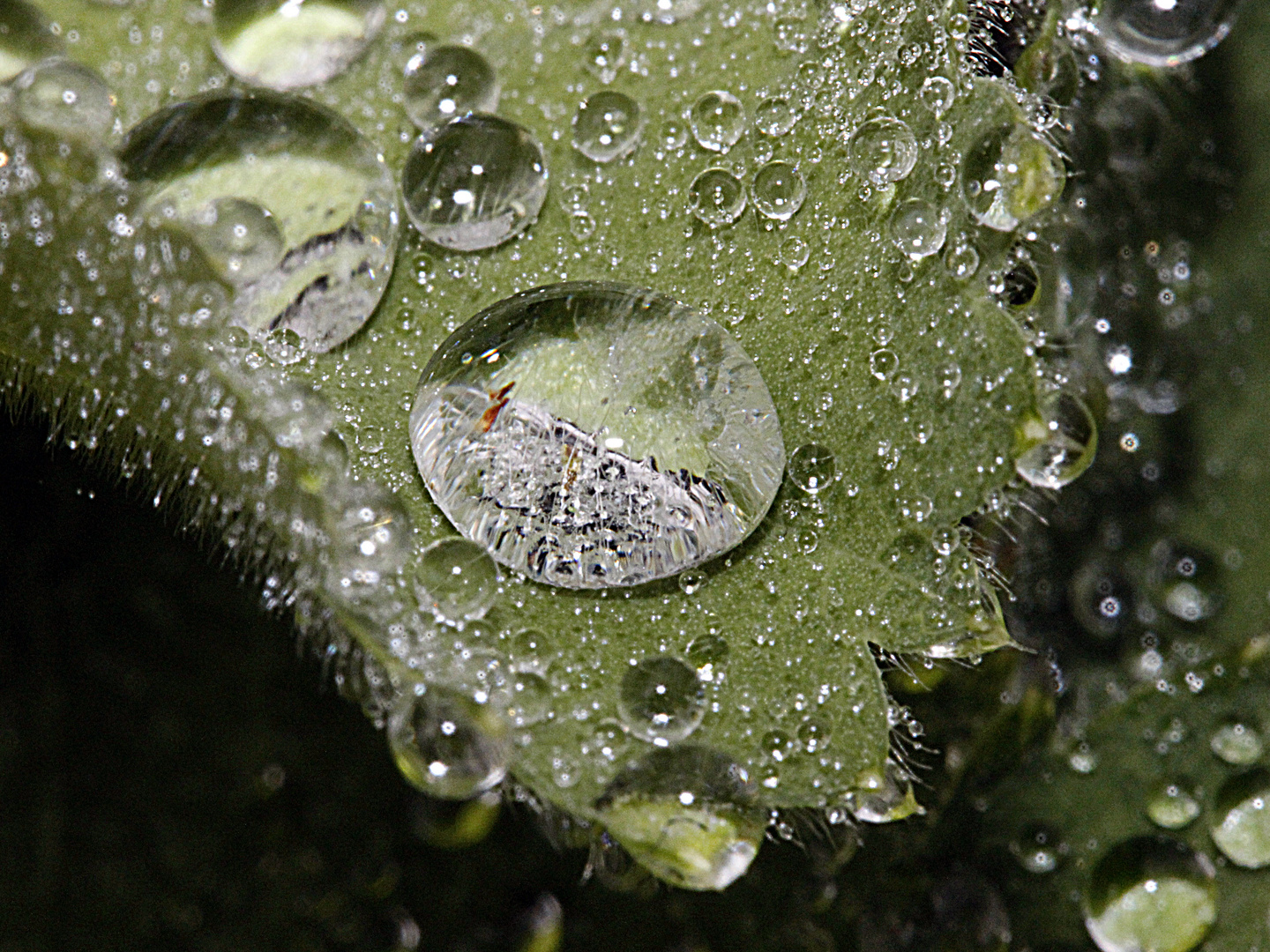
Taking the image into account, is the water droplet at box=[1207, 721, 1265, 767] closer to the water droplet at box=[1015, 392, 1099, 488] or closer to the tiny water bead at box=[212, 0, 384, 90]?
the water droplet at box=[1015, 392, 1099, 488]

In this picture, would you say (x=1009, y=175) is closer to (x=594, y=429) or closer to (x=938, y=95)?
(x=938, y=95)

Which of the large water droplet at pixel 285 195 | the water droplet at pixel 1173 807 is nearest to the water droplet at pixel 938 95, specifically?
the large water droplet at pixel 285 195

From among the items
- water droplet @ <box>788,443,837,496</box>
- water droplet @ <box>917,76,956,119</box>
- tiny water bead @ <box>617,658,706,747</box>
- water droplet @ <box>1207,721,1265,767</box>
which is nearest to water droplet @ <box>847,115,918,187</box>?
water droplet @ <box>917,76,956,119</box>

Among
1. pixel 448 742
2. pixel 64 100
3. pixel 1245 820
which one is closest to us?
pixel 64 100

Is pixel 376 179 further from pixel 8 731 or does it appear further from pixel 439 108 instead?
pixel 8 731

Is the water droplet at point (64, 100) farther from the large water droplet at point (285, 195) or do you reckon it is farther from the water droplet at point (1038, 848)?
the water droplet at point (1038, 848)

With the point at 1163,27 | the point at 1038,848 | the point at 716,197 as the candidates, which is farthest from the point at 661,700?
the point at 1163,27

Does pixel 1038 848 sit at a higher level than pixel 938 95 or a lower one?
lower
